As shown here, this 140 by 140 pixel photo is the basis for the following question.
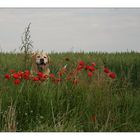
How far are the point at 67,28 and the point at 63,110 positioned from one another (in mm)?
982

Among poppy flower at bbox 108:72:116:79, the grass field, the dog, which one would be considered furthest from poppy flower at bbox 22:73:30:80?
poppy flower at bbox 108:72:116:79

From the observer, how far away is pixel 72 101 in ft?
14.0

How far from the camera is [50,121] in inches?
160

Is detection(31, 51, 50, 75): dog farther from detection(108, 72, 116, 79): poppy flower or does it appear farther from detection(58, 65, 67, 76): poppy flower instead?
detection(108, 72, 116, 79): poppy flower

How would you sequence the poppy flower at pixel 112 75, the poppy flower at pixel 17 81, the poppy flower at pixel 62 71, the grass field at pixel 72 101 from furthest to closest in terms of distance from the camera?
the poppy flower at pixel 112 75 → the poppy flower at pixel 62 71 → the poppy flower at pixel 17 81 → the grass field at pixel 72 101

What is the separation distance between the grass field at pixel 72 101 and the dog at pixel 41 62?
0.24 ft

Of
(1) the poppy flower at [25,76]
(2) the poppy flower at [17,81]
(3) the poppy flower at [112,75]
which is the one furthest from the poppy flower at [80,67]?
(2) the poppy flower at [17,81]

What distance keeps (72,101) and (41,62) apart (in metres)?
0.73

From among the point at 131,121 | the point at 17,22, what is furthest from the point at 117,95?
the point at 17,22

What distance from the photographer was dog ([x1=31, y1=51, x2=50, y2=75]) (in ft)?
14.9

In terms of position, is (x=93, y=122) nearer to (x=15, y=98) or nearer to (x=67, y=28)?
(x=15, y=98)

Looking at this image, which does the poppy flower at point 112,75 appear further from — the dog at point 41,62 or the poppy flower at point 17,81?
the poppy flower at point 17,81

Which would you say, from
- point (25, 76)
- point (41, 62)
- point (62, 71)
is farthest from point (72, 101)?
point (41, 62)

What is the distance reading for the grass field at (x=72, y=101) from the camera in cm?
405
